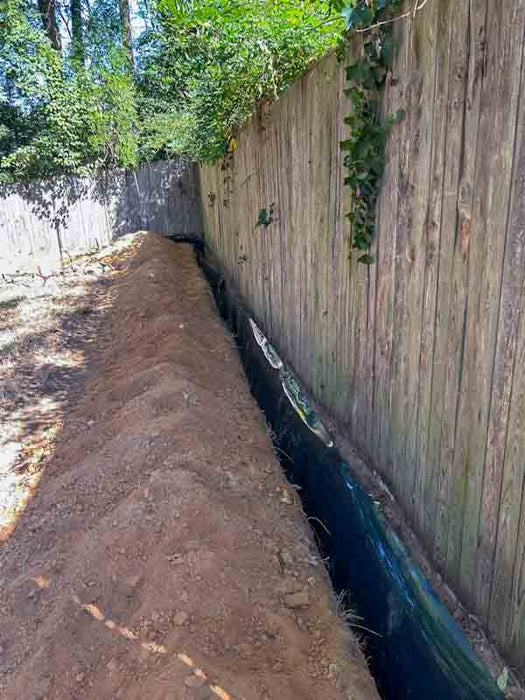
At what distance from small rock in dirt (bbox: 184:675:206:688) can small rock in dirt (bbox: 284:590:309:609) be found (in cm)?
53

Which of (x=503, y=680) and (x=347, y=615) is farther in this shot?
(x=347, y=615)

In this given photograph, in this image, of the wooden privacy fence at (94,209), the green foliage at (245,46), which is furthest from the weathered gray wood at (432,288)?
the wooden privacy fence at (94,209)

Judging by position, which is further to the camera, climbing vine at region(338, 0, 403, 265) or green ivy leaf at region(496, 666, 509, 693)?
climbing vine at region(338, 0, 403, 265)

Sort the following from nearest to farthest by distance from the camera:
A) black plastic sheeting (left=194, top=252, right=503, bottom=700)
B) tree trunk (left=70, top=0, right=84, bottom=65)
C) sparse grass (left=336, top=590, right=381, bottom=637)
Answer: black plastic sheeting (left=194, top=252, right=503, bottom=700)
sparse grass (left=336, top=590, right=381, bottom=637)
tree trunk (left=70, top=0, right=84, bottom=65)

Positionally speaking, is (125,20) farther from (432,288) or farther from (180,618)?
(180,618)

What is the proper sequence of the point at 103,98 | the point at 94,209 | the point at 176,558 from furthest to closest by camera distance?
the point at 103,98, the point at 94,209, the point at 176,558

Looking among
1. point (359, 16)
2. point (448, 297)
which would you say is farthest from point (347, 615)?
point (359, 16)

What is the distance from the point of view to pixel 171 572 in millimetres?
2121

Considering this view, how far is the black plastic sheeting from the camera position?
156 cm

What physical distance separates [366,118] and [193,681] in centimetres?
204

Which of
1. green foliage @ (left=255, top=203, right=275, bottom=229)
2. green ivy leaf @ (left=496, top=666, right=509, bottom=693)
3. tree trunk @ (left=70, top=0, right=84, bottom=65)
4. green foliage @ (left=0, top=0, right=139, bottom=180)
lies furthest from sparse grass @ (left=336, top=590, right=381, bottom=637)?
tree trunk @ (left=70, top=0, right=84, bottom=65)

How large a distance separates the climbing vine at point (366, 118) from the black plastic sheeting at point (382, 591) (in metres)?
1.06

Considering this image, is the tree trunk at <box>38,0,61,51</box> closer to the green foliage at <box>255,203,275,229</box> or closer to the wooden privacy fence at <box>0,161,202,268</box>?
the wooden privacy fence at <box>0,161,202,268</box>

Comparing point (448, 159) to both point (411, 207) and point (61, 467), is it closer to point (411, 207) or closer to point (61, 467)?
point (411, 207)
